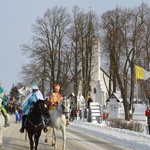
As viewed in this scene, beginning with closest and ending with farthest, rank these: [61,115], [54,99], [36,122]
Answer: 1. [36,122]
2. [61,115]
3. [54,99]

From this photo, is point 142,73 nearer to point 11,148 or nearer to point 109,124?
point 109,124

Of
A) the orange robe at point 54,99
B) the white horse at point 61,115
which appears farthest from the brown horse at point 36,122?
the orange robe at point 54,99

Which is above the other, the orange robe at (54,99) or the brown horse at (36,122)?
the orange robe at (54,99)

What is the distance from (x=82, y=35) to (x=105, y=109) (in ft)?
34.2

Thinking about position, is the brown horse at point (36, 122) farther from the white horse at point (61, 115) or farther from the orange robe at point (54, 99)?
the orange robe at point (54, 99)

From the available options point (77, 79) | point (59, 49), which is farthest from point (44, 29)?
point (77, 79)

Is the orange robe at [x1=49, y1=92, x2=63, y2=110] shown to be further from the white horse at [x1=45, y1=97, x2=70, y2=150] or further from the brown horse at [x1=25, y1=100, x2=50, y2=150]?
the brown horse at [x1=25, y1=100, x2=50, y2=150]

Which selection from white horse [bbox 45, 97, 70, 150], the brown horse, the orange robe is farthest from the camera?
the orange robe

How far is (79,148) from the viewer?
1505 cm

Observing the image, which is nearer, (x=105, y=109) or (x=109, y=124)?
(x=109, y=124)

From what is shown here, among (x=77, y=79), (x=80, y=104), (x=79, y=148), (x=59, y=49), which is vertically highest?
(x=59, y=49)

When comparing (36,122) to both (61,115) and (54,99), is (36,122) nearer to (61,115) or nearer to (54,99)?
(61,115)

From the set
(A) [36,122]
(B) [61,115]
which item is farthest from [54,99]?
(A) [36,122]

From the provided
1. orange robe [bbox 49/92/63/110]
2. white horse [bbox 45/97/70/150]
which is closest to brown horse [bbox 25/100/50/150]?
white horse [bbox 45/97/70/150]
